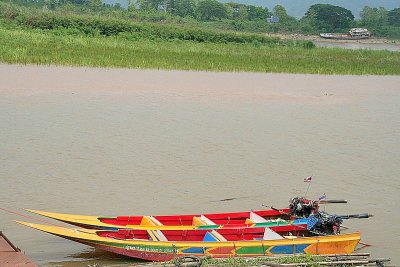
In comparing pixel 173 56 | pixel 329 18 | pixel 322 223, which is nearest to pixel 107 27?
pixel 173 56

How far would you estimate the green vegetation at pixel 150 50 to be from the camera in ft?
85.4

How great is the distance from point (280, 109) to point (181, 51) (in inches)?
472

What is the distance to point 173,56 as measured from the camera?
28.9m

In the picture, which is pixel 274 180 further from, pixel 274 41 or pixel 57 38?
pixel 274 41

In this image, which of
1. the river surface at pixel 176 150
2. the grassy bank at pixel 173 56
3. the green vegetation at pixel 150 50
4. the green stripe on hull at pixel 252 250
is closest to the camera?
the green stripe on hull at pixel 252 250

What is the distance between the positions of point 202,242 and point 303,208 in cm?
166

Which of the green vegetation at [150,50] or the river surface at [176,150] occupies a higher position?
the green vegetation at [150,50]

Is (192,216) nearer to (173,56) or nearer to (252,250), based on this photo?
(252,250)

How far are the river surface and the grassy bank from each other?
196 cm

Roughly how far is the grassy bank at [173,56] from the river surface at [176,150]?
196 centimetres

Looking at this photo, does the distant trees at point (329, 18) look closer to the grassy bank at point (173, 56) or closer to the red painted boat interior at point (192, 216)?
the grassy bank at point (173, 56)

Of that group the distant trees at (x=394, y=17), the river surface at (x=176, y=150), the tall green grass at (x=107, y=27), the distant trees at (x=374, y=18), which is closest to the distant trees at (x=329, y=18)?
the distant trees at (x=374, y=18)

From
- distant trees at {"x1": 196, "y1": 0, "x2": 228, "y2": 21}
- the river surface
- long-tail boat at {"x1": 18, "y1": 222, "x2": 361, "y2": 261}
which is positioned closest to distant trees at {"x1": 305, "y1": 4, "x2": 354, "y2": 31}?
distant trees at {"x1": 196, "y1": 0, "x2": 228, "y2": 21}

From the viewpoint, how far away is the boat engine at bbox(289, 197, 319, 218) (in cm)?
902
